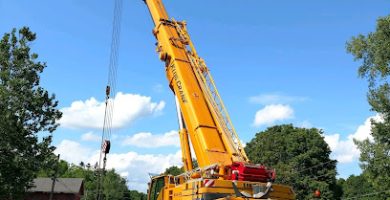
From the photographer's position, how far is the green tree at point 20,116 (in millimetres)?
22031

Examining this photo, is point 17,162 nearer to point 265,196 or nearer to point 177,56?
point 177,56

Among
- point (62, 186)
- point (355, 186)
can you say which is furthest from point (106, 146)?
point (355, 186)

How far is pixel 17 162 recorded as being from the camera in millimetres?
21875

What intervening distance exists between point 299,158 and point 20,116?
3879 cm

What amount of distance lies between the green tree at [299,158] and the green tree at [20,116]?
108ft

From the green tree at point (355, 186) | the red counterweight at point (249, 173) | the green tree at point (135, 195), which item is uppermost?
the green tree at point (135, 195)

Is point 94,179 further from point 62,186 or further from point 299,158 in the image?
point 299,158

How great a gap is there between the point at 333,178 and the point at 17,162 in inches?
1653

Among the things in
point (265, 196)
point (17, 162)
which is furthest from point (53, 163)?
point (265, 196)

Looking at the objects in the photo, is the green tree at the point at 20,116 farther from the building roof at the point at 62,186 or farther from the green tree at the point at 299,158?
the building roof at the point at 62,186

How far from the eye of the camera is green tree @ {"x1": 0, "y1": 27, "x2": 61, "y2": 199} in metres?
22.0

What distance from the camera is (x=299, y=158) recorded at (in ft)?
174

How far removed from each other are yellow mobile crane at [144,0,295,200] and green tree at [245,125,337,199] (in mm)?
36502

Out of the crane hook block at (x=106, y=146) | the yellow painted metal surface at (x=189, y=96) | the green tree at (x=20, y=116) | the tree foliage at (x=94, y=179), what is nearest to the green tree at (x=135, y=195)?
the tree foliage at (x=94, y=179)
